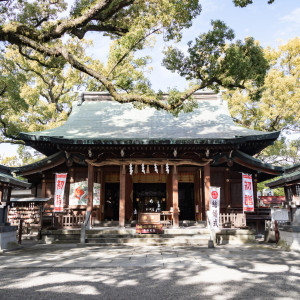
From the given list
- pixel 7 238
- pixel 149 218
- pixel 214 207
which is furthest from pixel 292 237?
pixel 7 238

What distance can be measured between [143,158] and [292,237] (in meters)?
7.48

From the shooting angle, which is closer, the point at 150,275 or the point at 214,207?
the point at 150,275

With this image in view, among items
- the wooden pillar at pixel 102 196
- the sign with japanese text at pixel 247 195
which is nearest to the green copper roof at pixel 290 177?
the sign with japanese text at pixel 247 195

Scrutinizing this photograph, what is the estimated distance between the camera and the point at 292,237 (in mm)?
10180

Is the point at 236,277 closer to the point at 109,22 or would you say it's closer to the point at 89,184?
the point at 89,184

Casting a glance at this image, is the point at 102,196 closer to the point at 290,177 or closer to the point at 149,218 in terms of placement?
the point at 149,218

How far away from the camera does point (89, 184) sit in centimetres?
1370

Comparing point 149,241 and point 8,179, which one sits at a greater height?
point 8,179

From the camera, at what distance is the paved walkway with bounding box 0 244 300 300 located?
5.17m

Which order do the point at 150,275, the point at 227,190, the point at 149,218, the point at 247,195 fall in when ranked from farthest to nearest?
the point at 227,190
the point at 247,195
the point at 149,218
the point at 150,275

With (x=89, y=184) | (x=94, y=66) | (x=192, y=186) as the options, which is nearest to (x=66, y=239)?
(x=89, y=184)

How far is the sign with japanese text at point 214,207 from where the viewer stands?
40.2 ft

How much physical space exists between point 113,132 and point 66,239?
241 inches

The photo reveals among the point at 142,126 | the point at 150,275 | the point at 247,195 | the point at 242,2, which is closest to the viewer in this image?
the point at 150,275
